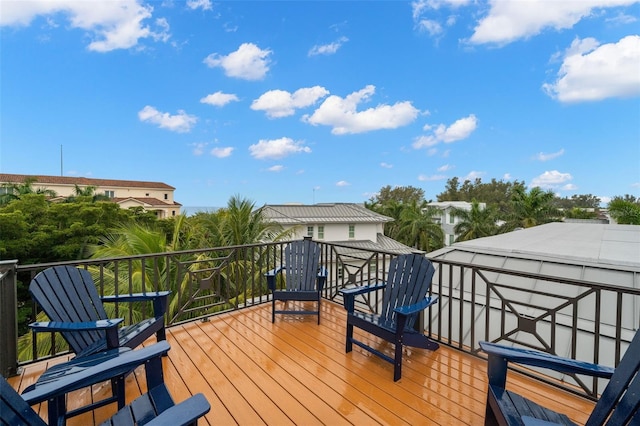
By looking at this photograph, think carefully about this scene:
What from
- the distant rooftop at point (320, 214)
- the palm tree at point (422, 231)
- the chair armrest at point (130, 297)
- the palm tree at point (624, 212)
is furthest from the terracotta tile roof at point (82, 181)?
the palm tree at point (624, 212)

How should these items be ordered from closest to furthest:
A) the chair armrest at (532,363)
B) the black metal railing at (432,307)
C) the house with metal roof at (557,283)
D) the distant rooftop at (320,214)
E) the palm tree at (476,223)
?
the chair armrest at (532,363) < the black metal railing at (432,307) < the house with metal roof at (557,283) < the distant rooftop at (320,214) < the palm tree at (476,223)

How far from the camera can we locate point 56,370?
1.78 meters

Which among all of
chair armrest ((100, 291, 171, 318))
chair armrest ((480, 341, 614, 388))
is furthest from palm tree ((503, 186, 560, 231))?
chair armrest ((100, 291, 171, 318))

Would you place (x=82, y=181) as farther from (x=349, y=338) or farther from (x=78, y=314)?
(x=349, y=338)

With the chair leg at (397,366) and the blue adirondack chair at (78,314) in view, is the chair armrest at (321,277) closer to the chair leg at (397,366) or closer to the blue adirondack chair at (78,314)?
the chair leg at (397,366)

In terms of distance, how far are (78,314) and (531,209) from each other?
106 ft

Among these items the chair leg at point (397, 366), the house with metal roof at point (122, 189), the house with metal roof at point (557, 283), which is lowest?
the house with metal roof at point (557, 283)

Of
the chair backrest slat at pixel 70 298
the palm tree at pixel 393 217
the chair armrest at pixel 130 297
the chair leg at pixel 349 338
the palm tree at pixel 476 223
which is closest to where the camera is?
the chair backrest slat at pixel 70 298

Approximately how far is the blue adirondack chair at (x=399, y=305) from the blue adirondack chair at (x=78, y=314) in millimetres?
1832

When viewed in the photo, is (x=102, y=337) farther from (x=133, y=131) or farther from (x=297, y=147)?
(x=297, y=147)

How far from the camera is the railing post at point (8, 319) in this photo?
2.38 m

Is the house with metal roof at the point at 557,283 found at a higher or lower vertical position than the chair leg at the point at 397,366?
lower

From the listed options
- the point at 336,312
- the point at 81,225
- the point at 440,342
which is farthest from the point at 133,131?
the point at 440,342

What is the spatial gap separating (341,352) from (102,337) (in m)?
2.00
